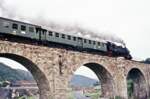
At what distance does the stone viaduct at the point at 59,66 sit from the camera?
928 inches

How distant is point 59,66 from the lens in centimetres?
2645

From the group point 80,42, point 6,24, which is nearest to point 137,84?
point 80,42

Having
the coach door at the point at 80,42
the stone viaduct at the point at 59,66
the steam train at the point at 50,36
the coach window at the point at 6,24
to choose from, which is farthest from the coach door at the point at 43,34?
the coach door at the point at 80,42

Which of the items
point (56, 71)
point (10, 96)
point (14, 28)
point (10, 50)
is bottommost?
point (10, 96)

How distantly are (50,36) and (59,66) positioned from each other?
126 inches

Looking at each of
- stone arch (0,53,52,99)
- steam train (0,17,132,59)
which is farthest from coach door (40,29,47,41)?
stone arch (0,53,52,99)

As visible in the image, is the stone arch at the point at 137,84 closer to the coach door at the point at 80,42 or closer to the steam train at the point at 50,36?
the steam train at the point at 50,36

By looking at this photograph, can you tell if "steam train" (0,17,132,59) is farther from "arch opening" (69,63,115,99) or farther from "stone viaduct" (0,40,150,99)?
"arch opening" (69,63,115,99)

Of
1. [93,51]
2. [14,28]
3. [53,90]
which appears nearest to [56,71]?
[53,90]

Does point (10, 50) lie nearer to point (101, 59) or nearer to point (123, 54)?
point (101, 59)

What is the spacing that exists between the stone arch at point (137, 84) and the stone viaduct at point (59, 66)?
6.43 m

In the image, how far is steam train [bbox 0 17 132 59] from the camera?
22.9 meters

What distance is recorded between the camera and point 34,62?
24.1 m

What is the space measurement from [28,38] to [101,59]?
11.2 metres
